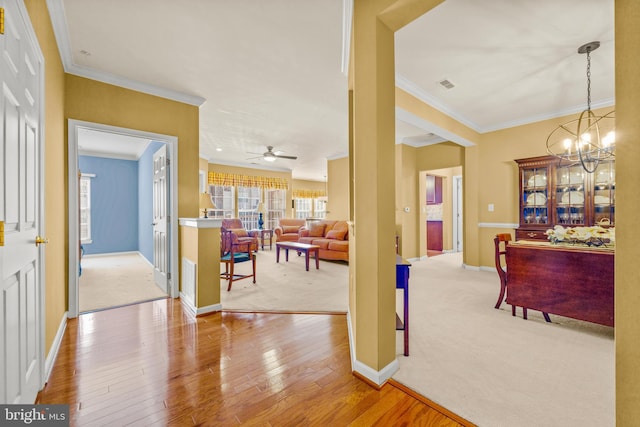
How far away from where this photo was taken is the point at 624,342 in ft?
2.85

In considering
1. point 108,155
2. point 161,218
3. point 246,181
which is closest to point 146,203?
point 108,155

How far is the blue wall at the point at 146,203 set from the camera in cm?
565

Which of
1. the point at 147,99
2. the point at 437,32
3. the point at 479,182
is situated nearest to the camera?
the point at 437,32

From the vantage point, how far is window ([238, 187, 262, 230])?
880 cm

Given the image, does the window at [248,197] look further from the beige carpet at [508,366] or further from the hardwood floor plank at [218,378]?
the beige carpet at [508,366]

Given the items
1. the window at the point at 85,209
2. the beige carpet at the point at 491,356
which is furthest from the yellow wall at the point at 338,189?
the window at the point at 85,209

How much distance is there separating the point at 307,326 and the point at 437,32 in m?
2.97

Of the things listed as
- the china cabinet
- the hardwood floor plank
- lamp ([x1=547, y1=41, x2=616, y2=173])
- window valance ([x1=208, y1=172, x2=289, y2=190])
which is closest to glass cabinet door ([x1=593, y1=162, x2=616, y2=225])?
the china cabinet

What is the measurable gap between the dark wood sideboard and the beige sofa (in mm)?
3244

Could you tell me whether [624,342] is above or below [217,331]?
above

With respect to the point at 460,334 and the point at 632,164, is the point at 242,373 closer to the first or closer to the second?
the point at 460,334

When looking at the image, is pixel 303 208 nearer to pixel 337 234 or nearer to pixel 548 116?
pixel 337 234

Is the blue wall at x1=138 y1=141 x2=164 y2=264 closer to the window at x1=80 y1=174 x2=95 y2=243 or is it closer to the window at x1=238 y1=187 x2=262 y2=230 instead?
the window at x1=80 y1=174 x2=95 y2=243

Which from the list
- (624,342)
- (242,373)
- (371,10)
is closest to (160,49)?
(371,10)
